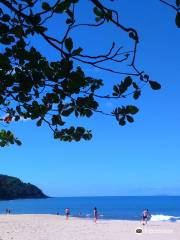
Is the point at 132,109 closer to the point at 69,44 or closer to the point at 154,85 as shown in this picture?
the point at 154,85

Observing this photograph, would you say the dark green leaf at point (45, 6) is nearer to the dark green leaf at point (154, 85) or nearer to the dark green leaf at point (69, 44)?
the dark green leaf at point (69, 44)

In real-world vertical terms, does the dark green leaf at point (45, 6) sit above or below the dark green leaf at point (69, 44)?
above

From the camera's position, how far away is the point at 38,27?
343 centimetres

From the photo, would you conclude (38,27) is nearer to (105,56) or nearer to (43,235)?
(105,56)

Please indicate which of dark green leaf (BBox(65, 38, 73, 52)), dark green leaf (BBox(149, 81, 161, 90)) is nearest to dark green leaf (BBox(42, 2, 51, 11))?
dark green leaf (BBox(65, 38, 73, 52))

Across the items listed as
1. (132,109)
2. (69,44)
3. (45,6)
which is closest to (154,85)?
(132,109)

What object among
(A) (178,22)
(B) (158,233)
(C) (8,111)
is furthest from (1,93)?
(B) (158,233)

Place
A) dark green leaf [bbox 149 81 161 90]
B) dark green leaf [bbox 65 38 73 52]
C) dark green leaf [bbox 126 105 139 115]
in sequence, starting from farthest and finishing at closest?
1. dark green leaf [bbox 126 105 139 115]
2. dark green leaf [bbox 149 81 161 90]
3. dark green leaf [bbox 65 38 73 52]

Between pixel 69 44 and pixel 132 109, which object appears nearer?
pixel 69 44

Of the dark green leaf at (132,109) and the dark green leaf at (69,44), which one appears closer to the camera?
the dark green leaf at (69,44)

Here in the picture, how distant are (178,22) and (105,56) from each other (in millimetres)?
579

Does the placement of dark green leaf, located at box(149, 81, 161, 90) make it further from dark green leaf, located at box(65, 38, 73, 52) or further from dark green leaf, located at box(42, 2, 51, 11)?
dark green leaf, located at box(42, 2, 51, 11)

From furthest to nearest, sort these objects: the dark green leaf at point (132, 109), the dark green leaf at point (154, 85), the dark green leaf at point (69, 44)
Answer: the dark green leaf at point (132, 109)
the dark green leaf at point (154, 85)
the dark green leaf at point (69, 44)

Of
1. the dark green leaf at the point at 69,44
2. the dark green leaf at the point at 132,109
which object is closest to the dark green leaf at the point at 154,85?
the dark green leaf at the point at 132,109
